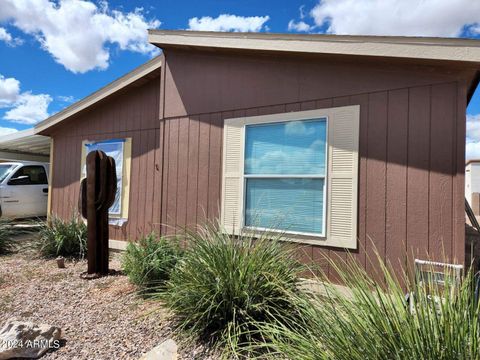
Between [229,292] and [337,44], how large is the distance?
304cm

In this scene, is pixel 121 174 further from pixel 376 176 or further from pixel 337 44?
pixel 376 176

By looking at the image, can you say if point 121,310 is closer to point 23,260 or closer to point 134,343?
point 134,343

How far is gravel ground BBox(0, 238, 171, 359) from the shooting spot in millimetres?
2518

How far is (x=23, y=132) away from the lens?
8547 millimetres

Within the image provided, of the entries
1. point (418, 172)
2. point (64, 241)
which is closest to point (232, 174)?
point (418, 172)

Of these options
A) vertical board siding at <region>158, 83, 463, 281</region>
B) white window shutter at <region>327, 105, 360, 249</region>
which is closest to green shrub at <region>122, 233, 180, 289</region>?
vertical board siding at <region>158, 83, 463, 281</region>

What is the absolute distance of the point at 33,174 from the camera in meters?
8.71

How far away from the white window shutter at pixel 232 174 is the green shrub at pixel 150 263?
99 cm

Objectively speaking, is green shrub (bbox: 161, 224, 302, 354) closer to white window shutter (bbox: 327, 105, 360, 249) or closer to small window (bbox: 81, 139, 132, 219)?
white window shutter (bbox: 327, 105, 360, 249)

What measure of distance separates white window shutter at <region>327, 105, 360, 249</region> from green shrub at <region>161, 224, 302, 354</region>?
3.65 ft

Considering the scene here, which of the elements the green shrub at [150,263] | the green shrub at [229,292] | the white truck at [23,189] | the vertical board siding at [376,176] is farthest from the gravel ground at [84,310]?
the white truck at [23,189]

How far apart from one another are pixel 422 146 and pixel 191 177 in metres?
3.23

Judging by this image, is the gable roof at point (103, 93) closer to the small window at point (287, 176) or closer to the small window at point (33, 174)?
the small window at point (33, 174)

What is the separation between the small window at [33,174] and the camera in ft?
27.3
